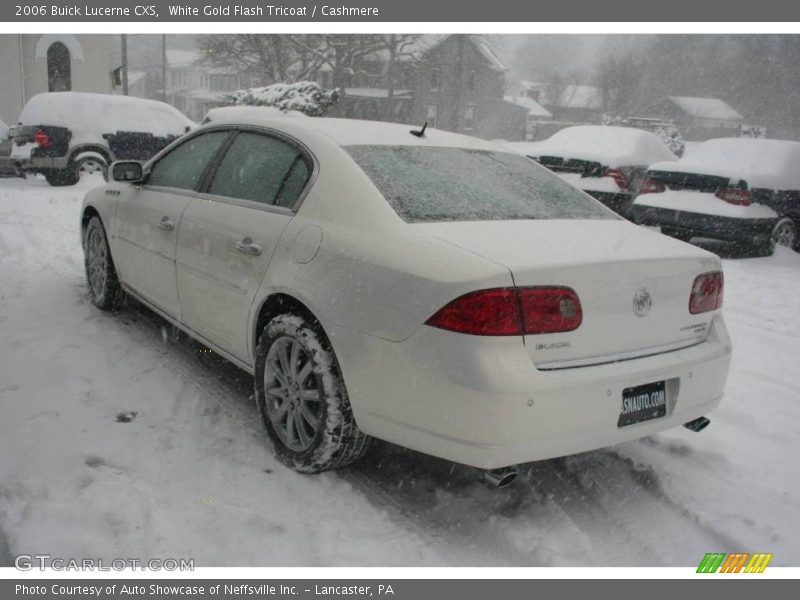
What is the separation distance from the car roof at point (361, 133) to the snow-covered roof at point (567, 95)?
246 ft

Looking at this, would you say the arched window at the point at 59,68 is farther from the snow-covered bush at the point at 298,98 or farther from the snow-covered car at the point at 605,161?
the snow-covered car at the point at 605,161

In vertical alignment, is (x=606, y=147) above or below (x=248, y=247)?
above

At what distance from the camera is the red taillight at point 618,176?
421 inches

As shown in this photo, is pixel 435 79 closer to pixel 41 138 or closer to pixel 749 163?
pixel 41 138

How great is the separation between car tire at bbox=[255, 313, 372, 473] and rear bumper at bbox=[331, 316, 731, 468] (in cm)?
13

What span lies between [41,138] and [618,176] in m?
10.4

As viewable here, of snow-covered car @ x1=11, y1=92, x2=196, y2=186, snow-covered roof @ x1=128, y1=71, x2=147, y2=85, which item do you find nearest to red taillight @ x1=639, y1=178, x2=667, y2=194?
snow-covered car @ x1=11, y1=92, x2=196, y2=186

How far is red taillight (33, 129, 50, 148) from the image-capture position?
44.9ft

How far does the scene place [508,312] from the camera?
262 centimetres

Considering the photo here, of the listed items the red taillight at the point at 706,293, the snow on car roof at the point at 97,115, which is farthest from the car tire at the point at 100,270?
the snow on car roof at the point at 97,115

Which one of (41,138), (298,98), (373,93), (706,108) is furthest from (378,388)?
(706,108)

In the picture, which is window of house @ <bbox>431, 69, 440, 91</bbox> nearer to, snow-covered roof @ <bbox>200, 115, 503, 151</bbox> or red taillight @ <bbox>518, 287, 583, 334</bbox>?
snow-covered roof @ <bbox>200, 115, 503, 151</bbox>

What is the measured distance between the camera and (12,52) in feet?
85.8

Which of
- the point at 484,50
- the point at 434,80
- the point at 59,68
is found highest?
the point at 484,50
